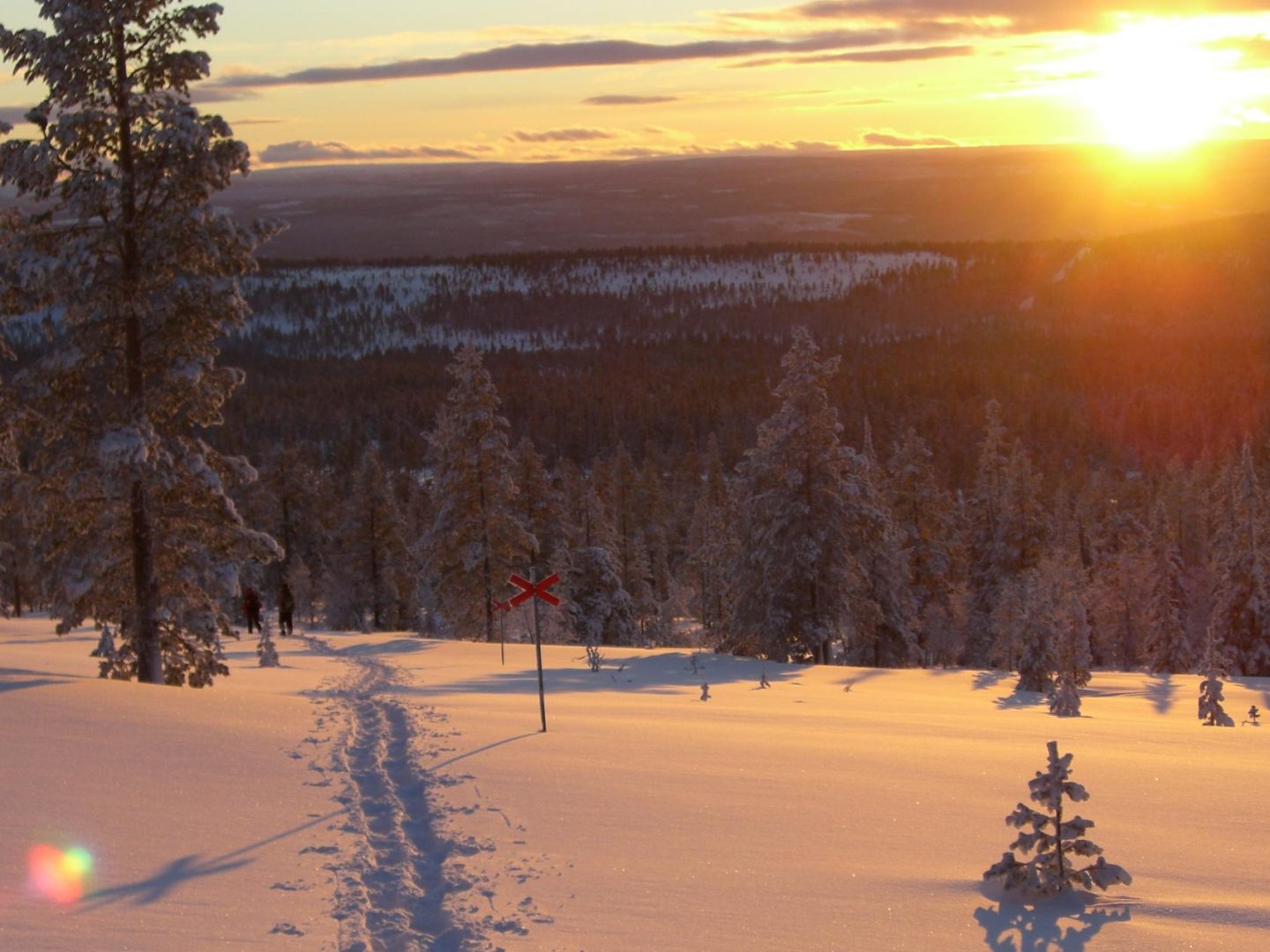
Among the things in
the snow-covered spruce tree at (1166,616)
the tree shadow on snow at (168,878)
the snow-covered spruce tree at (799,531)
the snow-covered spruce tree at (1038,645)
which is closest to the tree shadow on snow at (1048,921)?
the tree shadow on snow at (168,878)

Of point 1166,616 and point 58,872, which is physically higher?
point 58,872

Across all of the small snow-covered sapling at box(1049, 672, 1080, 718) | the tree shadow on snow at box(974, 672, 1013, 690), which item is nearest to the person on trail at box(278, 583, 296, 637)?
the tree shadow on snow at box(974, 672, 1013, 690)

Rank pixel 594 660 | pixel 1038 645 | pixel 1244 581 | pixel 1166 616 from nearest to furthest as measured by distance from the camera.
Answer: pixel 594 660, pixel 1038 645, pixel 1244 581, pixel 1166 616

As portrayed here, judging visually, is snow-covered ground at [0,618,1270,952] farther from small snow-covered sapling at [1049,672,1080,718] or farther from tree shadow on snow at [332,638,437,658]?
tree shadow on snow at [332,638,437,658]

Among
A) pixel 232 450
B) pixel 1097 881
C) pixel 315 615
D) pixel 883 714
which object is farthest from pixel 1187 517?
pixel 232 450

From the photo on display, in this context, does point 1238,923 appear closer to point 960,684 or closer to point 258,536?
point 258,536

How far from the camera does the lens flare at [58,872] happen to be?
692cm

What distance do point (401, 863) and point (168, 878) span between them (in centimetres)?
142

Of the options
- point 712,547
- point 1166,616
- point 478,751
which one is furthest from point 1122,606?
point 478,751

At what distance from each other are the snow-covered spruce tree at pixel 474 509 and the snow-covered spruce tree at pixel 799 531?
10899 mm

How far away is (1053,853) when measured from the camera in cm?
725

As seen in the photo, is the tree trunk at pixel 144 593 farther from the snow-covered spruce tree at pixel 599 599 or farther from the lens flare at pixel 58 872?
the snow-covered spruce tree at pixel 599 599

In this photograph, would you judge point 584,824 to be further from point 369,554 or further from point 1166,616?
point 369,554

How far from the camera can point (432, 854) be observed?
8117mm
